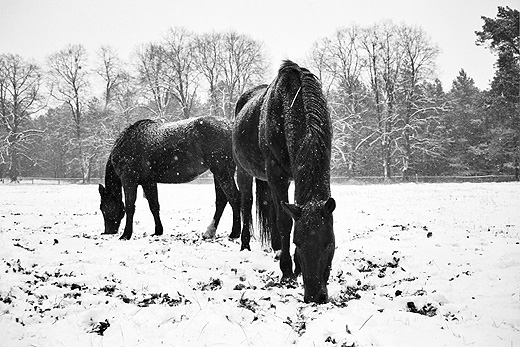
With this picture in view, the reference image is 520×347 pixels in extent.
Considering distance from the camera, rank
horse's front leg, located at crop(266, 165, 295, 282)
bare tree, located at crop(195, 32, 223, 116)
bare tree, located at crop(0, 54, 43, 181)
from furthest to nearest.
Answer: bare tree, located at crop(195, 32, 223, 116) → bare tree, located at crop(0, 54, 43, 181) → horse's front leg, located at crop(266, 165, 295, 282)

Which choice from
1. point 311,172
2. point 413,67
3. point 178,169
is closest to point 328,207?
point 311,172

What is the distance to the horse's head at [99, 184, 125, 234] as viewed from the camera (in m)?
8.32

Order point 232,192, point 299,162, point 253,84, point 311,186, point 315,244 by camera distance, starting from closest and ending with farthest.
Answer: point 315,244 < point 311,186 < point 299,162 < point 232,192 < point 253,84

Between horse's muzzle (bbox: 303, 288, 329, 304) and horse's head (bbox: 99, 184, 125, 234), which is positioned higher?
horse's head (bbox: 99, 184, 125, 234)

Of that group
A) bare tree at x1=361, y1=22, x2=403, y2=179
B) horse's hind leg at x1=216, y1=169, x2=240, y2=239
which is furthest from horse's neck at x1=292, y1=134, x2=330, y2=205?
bare tree at x1=361, y1=22, x2=403, y2=179

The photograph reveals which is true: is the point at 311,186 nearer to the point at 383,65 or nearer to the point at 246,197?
the point at 246,197

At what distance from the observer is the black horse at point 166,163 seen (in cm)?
775

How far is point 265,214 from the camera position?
6383 mm

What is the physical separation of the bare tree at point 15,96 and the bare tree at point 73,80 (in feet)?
14.9

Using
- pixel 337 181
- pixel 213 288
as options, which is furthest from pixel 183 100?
pixel 213 288

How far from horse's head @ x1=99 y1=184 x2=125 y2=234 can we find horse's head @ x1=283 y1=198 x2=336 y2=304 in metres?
6.26

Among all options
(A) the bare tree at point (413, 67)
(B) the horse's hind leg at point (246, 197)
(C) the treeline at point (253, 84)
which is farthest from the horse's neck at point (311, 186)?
(A) the bare tree at point (413, 67)

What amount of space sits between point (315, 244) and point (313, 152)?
0.99m

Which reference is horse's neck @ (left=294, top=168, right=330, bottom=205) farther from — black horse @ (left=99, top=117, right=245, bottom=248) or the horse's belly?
the horse's belly
